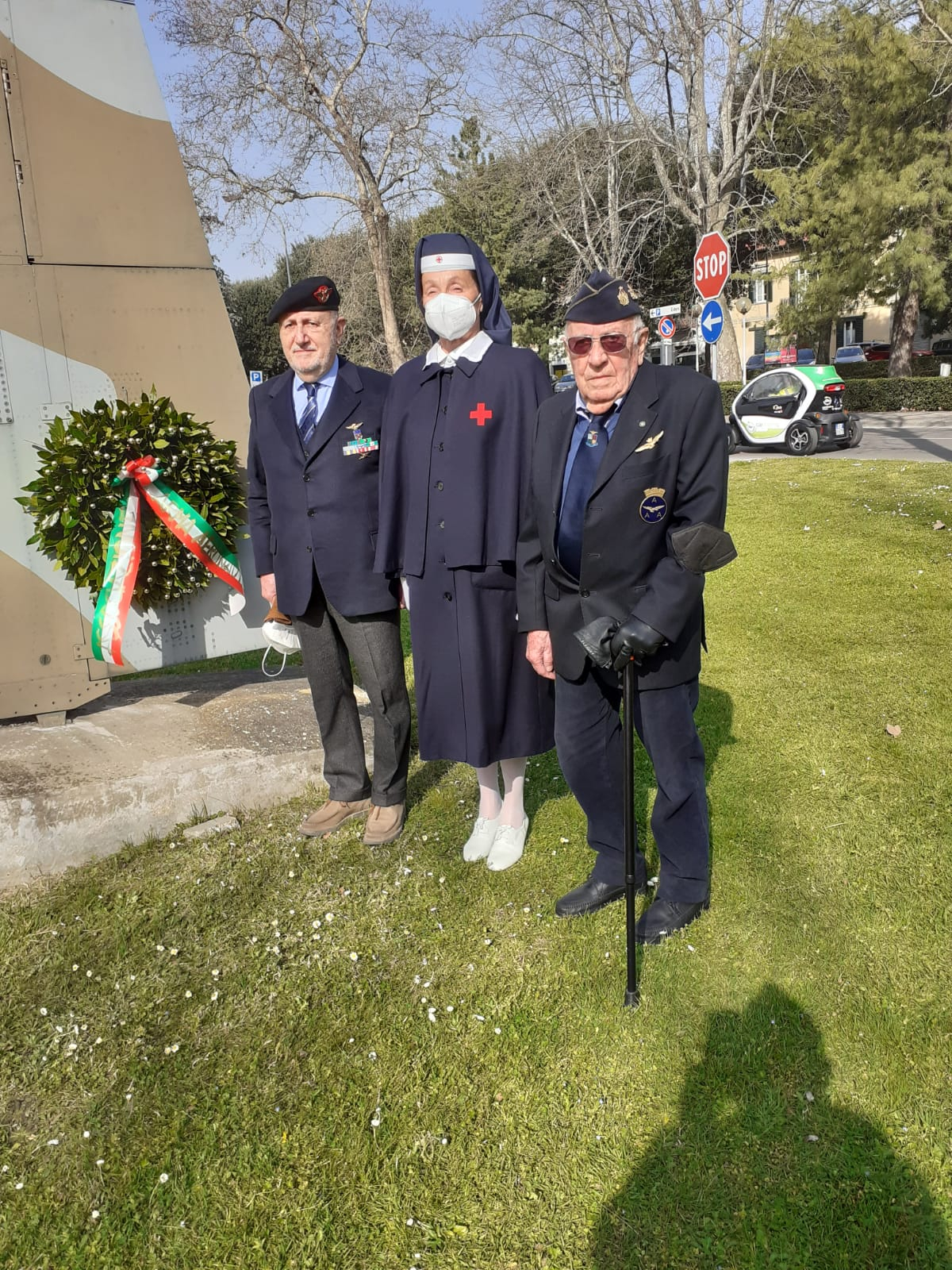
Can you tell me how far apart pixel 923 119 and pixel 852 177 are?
7.89ft

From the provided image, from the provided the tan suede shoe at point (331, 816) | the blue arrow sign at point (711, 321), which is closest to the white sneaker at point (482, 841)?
the tan suede shoe at point (331, 816)

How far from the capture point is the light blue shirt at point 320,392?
3.86m

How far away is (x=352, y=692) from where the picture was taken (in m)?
4.21

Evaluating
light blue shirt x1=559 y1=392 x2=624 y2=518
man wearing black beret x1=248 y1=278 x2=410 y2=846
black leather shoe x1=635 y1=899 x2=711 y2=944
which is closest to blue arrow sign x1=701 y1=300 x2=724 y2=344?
man wearing black beret x1=248 y1=278 x2=410 y2=846

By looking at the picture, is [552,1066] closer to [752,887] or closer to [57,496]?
[752,887]

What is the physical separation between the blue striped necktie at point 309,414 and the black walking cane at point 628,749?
1637mm

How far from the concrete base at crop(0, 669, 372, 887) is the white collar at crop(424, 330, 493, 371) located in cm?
214

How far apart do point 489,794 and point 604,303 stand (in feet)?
6.93

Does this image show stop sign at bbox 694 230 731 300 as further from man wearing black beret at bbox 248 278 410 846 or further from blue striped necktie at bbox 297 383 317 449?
blue striped necktie at bbox 297 383 317 449

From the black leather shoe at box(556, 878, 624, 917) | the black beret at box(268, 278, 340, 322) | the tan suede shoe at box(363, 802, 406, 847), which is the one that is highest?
the black beret at box(268, 278, 340, 322)

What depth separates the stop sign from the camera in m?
11.5

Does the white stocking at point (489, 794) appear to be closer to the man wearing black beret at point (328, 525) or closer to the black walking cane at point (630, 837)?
the man wearing black beret at point (328, 525)

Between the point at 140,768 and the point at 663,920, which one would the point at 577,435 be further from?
the point at 140,768

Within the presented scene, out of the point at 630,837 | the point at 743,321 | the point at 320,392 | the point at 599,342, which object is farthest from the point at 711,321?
the point at 743,321
